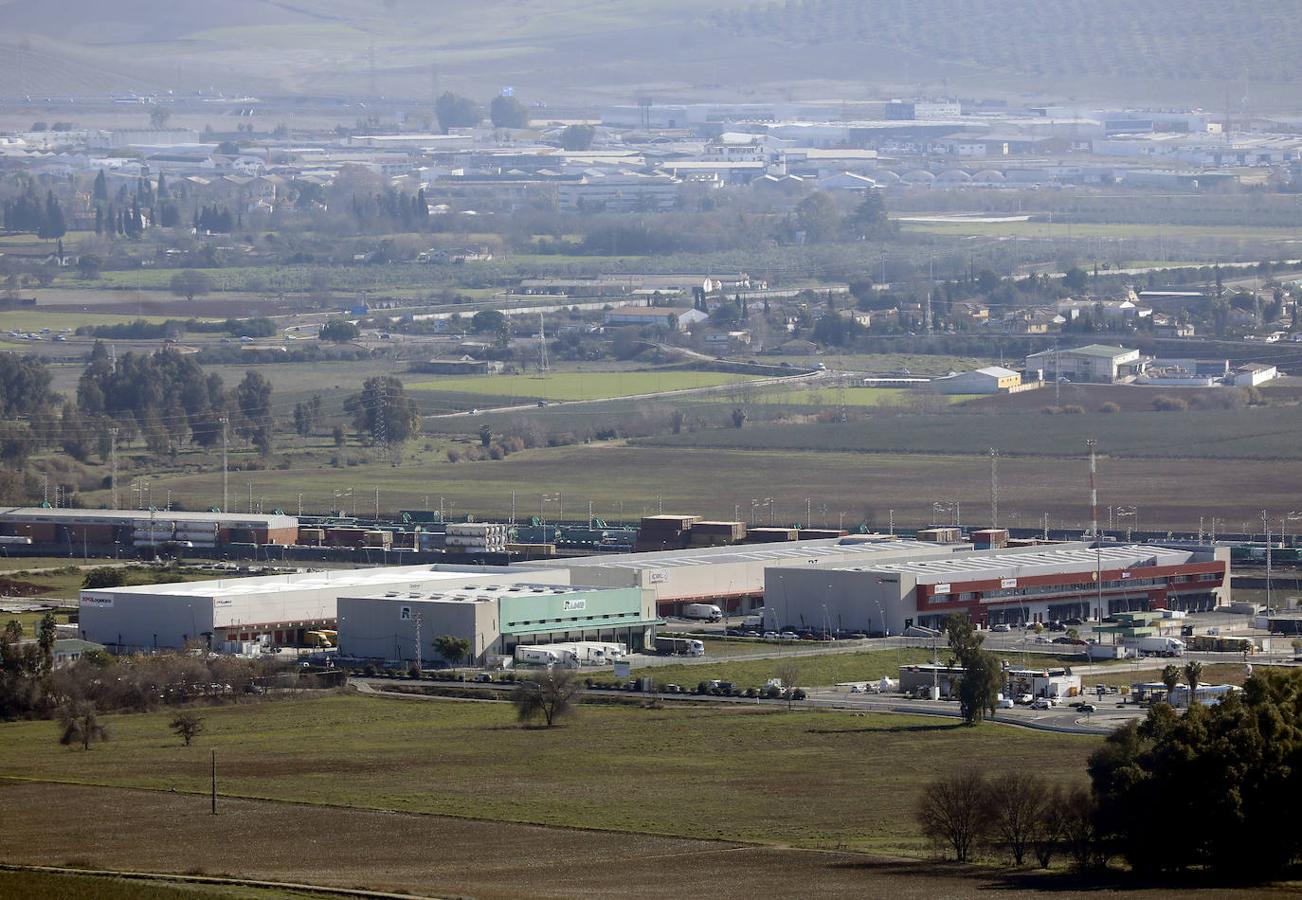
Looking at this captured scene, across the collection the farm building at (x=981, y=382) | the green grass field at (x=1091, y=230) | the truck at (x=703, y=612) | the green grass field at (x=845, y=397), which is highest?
Answer: the green grass field at (x=1091, y=230)

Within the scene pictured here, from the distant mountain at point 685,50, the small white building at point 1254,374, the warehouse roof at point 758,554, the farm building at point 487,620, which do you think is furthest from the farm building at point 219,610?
the distant mountain at point 685,50

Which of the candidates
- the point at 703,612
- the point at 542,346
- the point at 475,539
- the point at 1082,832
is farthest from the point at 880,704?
the point at 542,346

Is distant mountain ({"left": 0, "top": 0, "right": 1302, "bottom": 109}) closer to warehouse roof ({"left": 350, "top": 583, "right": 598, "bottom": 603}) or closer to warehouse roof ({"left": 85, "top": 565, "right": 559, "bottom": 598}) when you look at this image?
warehouse roof ({"left": 85, "top": 565, "right": 559, "bottom": 598})

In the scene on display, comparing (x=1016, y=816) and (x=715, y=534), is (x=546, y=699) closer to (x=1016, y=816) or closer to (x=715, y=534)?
(x=1016, y=816)

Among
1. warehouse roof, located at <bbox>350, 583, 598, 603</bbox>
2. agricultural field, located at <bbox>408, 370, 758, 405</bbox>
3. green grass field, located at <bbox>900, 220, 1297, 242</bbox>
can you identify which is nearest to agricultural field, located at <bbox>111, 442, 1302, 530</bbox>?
agricultural field, located at <bbox>408, 370, 758, 405</bbox>

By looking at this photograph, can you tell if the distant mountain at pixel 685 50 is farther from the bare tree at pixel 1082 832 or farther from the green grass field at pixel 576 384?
the bare tree at pixel 1082 832
